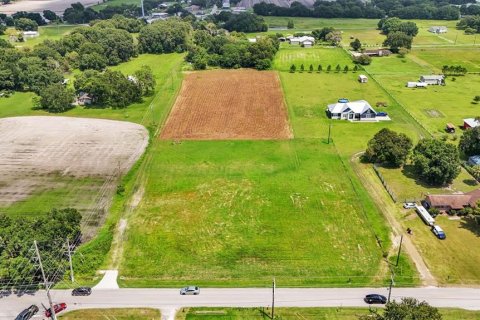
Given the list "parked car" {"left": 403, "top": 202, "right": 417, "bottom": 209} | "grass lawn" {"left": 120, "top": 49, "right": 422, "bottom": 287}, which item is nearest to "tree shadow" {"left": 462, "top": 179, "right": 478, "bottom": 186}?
"parked car" {"left": 403, "top": 202, "right": 417, "bottom": 209}

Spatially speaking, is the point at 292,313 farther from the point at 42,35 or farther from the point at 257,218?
the point at 42,35

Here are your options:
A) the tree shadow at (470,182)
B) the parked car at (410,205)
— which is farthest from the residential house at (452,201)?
the tree shadow at (470,182)

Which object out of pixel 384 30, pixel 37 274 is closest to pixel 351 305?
pixel 37 274

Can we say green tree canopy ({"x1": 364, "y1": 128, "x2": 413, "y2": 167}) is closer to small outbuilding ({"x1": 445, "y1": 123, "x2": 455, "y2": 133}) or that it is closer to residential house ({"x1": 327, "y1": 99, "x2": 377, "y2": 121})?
small outbuilding ({"x1": 445, "y1": 123, "x2": 455, "y2": 133})

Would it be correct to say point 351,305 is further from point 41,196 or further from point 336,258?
point 41,196

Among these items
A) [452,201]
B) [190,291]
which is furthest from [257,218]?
[452,201]
